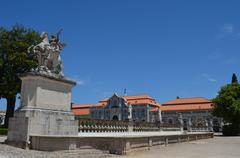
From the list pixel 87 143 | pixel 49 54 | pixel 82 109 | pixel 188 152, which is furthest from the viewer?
pixel 82 109

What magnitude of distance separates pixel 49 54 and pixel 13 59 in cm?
2385

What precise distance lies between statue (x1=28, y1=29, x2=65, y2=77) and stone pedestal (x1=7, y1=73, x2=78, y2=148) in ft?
2.14

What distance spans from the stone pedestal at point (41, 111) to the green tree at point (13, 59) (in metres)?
22.1

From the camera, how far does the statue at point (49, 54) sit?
16391mm

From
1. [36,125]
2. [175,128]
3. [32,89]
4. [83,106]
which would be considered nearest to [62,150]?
[36,125]

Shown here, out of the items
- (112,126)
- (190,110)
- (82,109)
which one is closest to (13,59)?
(112,126)

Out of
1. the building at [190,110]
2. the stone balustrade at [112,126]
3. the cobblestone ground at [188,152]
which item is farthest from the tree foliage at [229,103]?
the cobblestone ground at [188,152]

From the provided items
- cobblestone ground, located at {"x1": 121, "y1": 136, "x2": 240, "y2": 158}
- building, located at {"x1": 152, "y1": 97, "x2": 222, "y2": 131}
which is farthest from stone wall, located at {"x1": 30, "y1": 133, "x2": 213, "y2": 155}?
building, located at {"x1": 152, "y1": 97, "x2": 222, "y2": 131}

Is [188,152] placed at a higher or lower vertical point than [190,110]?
lower

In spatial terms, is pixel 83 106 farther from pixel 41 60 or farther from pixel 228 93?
pixel 41 60

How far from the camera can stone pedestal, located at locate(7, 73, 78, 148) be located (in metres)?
14.2

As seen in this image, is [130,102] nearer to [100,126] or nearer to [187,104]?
[187,104]

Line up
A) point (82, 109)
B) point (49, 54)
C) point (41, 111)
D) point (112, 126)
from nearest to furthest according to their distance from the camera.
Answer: point (41, 111) < point (49, 54) < point (112, 126) < point (82, 109)

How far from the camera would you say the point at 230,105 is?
56.8 metres
